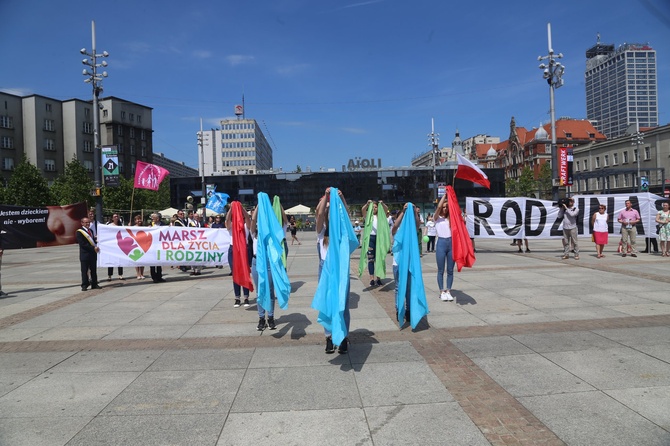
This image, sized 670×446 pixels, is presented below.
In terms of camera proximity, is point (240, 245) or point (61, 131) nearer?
point (240, 245)

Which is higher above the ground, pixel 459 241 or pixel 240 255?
pixel 459 241

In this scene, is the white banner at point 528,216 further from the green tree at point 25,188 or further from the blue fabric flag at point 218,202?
the green tree at point 25,188

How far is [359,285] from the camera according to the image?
1063 cm

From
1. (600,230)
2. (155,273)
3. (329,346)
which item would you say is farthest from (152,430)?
(600,230)

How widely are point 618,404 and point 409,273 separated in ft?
9.80

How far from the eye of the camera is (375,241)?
10789mm

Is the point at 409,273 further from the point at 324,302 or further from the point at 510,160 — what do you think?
the point at 510,160

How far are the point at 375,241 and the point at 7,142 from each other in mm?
72972

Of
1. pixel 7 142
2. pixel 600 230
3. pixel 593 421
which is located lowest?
pixel 593 421

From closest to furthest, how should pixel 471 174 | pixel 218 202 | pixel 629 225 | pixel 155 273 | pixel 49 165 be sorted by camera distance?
pixel 471 174
pixel 155 273
pixel 629 225
pixel 218 202
pixel 49 165

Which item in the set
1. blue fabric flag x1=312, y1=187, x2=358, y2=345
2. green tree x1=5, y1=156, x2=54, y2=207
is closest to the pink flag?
blue fabric flag x1=312, y1=187, x2=358, y2=345

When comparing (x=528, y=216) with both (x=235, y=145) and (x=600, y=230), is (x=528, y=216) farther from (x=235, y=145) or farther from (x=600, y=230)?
(x=235, y=145)

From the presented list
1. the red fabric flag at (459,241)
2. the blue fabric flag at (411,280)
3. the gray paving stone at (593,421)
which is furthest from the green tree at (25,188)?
the gray paving stone at (593,421)

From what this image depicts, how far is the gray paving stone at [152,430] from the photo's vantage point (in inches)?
137
